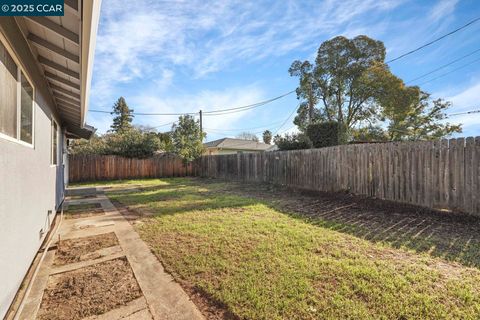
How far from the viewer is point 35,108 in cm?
324

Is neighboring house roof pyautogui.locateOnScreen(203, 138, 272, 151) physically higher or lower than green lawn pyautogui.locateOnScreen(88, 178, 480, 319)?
higher

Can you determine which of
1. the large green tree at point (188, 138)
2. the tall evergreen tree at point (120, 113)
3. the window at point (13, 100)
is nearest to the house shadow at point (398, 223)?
the window at point (13, 100)

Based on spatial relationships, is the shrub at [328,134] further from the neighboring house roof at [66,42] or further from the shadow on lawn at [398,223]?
the neighboring house roof at [66,42]

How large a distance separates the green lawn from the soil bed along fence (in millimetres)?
2594

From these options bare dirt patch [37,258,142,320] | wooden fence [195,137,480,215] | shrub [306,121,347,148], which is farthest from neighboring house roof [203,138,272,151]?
bare dirt patch [37,258,142,320]

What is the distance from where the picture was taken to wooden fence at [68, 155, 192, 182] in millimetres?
12750

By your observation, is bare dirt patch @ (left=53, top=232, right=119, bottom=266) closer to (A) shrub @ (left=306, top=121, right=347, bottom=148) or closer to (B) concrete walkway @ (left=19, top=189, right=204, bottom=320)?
(B) concrete walkway @ (left=19, top=189, right=204, bottom=320)

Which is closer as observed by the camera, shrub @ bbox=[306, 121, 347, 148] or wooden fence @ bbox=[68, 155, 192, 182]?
shrub @ bbox=[306, 121, 347, 148]

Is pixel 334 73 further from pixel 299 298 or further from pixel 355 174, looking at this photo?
pixel 299 298

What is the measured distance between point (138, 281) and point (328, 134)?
917cm

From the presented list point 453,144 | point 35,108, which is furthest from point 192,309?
point 453,144

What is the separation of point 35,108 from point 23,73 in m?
0.91

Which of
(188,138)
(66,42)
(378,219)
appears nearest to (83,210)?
(66,42)

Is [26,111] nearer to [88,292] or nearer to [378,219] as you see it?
[88,292]
